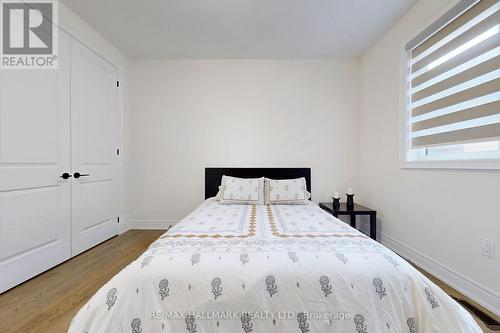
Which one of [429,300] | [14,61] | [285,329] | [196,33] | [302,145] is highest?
[196,33]

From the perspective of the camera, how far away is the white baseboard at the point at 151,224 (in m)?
3.36

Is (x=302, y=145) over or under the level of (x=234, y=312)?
over

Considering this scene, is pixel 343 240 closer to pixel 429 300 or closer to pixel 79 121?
pixel 429 300

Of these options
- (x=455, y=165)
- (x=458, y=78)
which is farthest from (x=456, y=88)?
(x=455, y=165)

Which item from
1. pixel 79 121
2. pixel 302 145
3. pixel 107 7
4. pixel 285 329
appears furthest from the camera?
pixel 302 145

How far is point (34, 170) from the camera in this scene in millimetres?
1989

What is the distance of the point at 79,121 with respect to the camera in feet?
8.17

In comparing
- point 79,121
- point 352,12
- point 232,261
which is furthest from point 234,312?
point 352,12

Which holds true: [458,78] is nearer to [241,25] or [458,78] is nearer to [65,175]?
[241,25]

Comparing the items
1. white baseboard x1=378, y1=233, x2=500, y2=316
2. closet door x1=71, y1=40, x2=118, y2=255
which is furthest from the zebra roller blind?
closet door x1=71, y1=40, x2=118, y2=255

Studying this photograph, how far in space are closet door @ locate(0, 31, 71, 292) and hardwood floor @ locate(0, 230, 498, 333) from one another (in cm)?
14

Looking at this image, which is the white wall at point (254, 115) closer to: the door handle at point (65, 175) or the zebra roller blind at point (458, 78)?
the zebra roller blind at point (458, 78)

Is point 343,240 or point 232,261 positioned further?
point 343,240

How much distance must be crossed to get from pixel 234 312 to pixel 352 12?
9.19 feet
